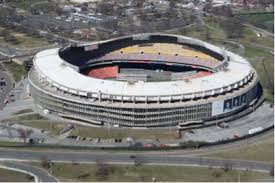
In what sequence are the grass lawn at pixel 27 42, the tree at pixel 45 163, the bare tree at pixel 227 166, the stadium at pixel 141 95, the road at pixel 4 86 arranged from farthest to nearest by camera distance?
the grass lawn at pixel 27 42 < the road at pixel 4 86 < the stadium at pixel 141 95 < the tree at pixel 45 163 < the bare tree at pixel 227 166

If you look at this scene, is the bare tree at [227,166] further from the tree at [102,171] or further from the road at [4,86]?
the road at [4,86]

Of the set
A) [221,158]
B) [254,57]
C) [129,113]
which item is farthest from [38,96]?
[254,57]

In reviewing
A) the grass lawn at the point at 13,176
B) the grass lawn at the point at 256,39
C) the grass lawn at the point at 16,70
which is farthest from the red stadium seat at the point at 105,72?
the grass lawn at the point at 13,176

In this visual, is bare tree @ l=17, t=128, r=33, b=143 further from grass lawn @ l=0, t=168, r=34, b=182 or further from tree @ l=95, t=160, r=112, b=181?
tree @ l=95, t=160, r=112, b=181

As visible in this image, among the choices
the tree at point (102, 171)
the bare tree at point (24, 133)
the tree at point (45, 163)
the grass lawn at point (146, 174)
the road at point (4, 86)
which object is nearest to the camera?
the grass lawn at point (146, 174)

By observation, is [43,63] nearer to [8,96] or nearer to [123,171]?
[8,96]

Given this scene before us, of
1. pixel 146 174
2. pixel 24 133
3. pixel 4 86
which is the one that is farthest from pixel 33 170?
pixel 4 86

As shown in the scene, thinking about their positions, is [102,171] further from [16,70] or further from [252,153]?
[16,70]
